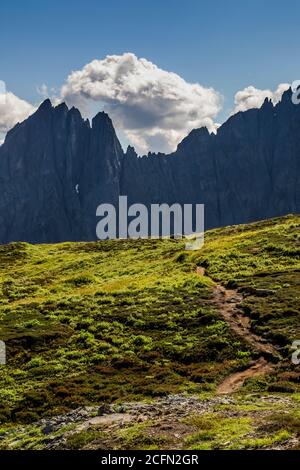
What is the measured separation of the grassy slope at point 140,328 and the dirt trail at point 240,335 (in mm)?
721

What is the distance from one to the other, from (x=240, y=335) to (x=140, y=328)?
904 cm

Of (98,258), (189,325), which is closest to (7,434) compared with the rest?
(189,325)

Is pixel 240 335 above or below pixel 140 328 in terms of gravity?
above

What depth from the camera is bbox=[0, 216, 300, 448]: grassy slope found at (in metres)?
31.7

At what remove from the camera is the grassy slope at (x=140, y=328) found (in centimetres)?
3172

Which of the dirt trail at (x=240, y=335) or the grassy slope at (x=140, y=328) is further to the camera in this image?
the dirt trail at (x=240, y=335)

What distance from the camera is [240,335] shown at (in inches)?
1561

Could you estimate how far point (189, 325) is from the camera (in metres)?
43.2

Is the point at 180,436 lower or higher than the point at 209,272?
lower

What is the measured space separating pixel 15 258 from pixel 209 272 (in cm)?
5733

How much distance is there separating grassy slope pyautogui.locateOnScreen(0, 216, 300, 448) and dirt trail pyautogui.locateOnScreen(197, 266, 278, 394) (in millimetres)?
721

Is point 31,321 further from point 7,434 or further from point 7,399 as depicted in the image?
point 7,434

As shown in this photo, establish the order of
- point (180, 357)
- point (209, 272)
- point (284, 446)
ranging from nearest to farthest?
point (284, 446), point (180, 357), point (209, 272)
